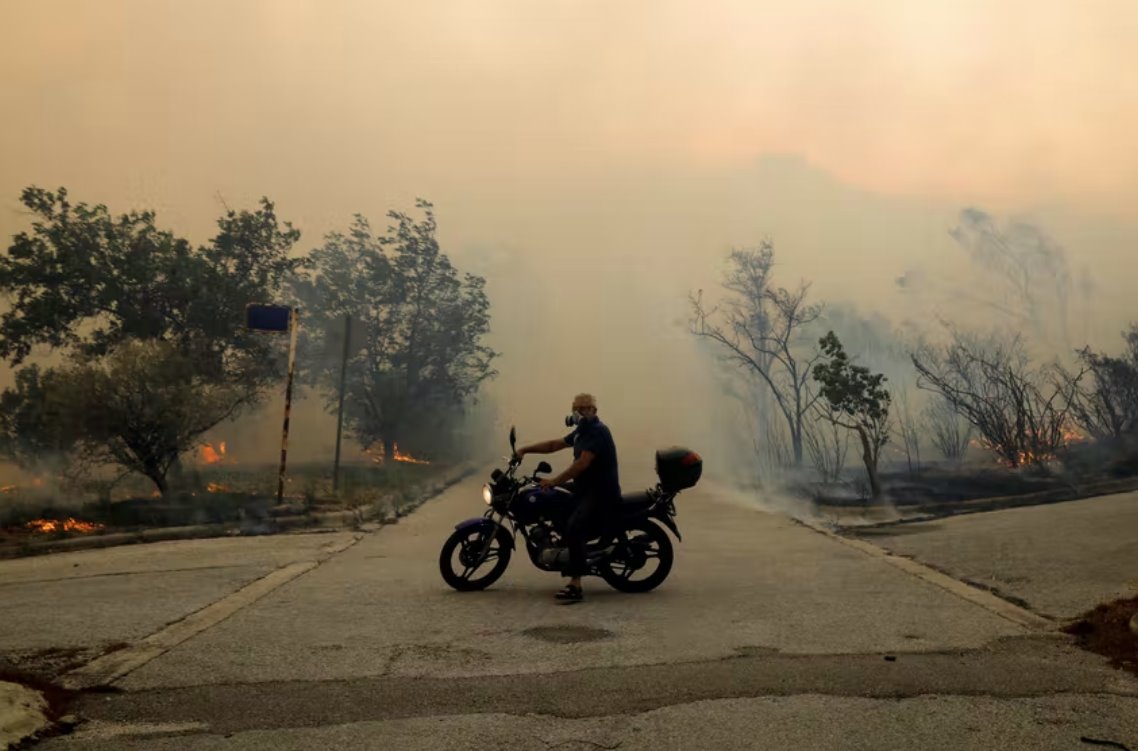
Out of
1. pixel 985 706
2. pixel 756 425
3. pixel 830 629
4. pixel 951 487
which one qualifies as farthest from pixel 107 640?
pixel 756 425

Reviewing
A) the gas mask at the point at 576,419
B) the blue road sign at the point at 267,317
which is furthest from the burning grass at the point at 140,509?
the gas mask at the point at 576,419

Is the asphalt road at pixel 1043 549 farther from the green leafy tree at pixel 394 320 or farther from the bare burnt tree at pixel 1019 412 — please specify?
the green leafy tree at pixel 394 320

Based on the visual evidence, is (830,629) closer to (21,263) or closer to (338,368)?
(21,263)

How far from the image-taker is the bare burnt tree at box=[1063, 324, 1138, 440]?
22.3 meters

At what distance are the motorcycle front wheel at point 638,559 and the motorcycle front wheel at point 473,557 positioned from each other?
981 millimetres

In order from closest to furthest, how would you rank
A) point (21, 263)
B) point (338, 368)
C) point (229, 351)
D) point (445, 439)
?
point (21, 263) → point (229, 351) → point (338, 368) → point (445, 439)

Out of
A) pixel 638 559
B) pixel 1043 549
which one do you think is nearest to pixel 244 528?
pixel 638 559

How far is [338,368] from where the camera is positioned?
3506cm

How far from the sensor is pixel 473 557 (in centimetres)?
874

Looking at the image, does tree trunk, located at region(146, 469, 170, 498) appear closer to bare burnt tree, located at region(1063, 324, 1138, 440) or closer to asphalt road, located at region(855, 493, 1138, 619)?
asphalt road, located at region(855, 493, 1138, 619)

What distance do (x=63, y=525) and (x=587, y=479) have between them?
1000 centimetres

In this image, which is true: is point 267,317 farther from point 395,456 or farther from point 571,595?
point 395,456

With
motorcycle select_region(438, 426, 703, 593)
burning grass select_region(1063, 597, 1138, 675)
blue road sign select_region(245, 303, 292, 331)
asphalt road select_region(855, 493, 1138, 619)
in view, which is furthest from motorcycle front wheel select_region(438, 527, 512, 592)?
blue road sign select_region(245, 303, 292, 331)

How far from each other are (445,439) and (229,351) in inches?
590
